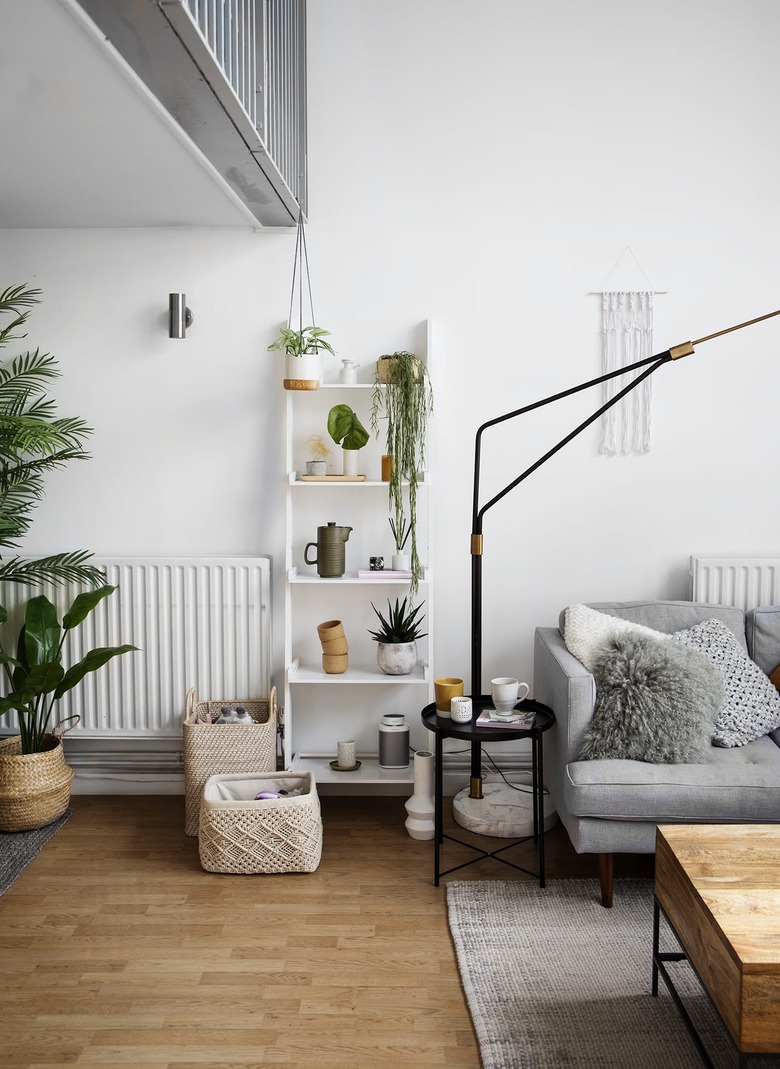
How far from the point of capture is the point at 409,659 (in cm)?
345

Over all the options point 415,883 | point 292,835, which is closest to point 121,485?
point 292,835

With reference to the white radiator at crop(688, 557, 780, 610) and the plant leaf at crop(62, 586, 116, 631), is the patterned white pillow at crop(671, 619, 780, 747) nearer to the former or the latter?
the white radiator at crop(688, 557, 780, 610)

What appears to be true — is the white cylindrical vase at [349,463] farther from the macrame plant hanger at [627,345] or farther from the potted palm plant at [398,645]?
the macrame plant hanger at [627,345]

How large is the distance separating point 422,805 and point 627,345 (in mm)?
1836

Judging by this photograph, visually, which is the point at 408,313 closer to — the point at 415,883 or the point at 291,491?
the point at 291,491

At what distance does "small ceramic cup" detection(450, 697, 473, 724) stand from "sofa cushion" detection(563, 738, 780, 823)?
1.32ft

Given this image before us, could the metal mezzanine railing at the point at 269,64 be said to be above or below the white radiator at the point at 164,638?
above

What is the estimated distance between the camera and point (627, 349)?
3.56 m

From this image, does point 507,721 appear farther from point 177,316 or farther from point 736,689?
point 177,316

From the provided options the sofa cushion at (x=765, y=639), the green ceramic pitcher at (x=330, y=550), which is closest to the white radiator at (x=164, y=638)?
the green ceramic pitcher at (x=330, y=550)

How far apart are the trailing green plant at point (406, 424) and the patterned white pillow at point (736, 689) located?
3.31 ft

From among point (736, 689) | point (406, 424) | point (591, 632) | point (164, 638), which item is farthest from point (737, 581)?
point (164, 638)

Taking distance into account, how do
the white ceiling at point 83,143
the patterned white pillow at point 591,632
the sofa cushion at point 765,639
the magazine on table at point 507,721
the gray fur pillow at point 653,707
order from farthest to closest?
1. the sofa cushion at point 765,639
2. the patterned white pillow at point 591,632
3. the magazine on table at point 507,721
4. the gray fur pillow at point 653,707
5. the white ceiling at point 83,143

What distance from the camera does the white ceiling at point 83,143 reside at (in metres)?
2.03
